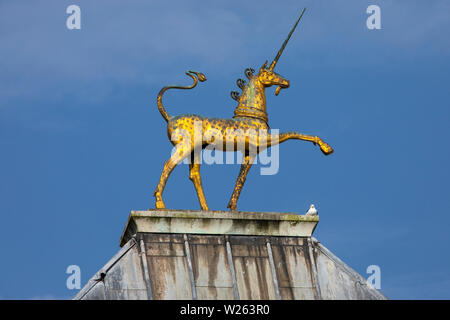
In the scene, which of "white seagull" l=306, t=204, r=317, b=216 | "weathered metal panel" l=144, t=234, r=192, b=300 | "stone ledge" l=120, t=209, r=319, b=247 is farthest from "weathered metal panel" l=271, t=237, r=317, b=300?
"weathered metal panel" l=144, t=234, r=192, b=300

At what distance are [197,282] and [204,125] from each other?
464 centimetres

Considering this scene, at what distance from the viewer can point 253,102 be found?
3591 centimetres

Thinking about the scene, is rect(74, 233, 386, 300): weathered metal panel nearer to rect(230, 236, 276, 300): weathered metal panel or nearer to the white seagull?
rect(230, 236, 276, 300): weathered metal panel

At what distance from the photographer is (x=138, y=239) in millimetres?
33500

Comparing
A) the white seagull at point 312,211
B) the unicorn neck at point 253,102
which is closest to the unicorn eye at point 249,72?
the unicorn neck at point 253,102

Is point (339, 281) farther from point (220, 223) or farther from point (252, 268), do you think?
point (220, 223)


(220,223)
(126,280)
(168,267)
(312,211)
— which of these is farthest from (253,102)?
(126,280)

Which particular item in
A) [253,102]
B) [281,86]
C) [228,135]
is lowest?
[228,135]

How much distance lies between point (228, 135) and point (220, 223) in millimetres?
2630

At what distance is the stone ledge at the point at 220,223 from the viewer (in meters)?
33.6

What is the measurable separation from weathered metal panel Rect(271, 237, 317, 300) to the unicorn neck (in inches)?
151
